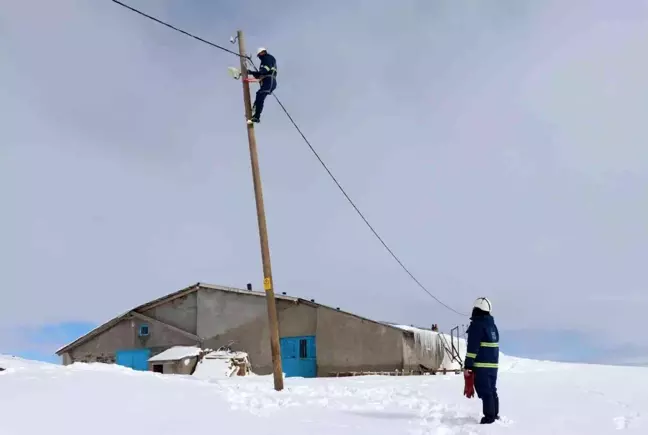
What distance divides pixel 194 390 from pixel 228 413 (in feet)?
6.84

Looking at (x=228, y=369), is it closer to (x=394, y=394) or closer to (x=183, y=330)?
(x=183, y=330)

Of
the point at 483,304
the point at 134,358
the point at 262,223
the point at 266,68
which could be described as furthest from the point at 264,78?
the point at 134,358

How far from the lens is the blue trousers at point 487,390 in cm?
839

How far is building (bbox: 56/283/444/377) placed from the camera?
97.6 ft

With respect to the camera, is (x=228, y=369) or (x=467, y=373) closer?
(x=467, y=373)

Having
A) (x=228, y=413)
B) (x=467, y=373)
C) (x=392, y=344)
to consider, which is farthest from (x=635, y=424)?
(x=392, y=344)

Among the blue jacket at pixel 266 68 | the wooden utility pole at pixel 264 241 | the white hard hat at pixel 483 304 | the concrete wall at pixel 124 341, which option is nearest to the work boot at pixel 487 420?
the white hard hat at pixel 483 304

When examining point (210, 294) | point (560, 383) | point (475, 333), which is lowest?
point (560, 383)

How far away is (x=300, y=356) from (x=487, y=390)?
2312 centimetres

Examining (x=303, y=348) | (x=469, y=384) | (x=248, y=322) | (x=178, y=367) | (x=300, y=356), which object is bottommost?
(x=178, y=367)

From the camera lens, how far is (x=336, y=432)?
7340mm

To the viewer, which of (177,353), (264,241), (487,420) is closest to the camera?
(487,420)

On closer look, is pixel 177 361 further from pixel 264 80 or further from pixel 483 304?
pixel 483 304

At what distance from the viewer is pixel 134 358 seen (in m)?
33.2
